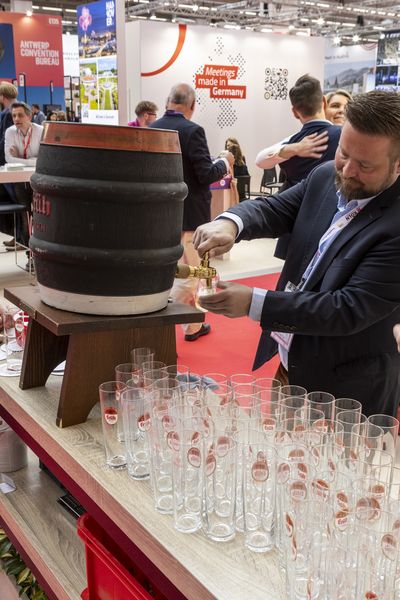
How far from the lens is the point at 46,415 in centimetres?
→ 171

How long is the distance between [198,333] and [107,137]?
13.0 feet

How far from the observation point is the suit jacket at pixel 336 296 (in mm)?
1863

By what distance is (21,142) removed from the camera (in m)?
7.64

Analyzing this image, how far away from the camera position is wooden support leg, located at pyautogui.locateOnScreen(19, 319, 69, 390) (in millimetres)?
1842

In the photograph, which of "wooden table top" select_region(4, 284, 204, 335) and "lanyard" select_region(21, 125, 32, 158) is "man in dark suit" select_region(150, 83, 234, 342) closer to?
"lanyard" select_region(21, 125, 32, 158)

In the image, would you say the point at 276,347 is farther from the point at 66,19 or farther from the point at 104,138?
the point at 66,19

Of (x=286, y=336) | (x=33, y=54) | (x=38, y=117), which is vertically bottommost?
(x=286, y=336)

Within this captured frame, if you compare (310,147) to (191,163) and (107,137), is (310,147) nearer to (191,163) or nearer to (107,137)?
(191,163)

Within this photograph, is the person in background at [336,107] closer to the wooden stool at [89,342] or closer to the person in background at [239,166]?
the wooden stool at [89,342]

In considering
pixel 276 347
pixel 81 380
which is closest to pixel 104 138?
pixel 81 380

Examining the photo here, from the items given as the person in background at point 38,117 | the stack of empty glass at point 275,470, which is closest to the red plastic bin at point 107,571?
the stack of empty glass at point 275,470

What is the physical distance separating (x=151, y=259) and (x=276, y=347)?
1.04 meters

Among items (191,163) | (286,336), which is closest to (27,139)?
(191,163)

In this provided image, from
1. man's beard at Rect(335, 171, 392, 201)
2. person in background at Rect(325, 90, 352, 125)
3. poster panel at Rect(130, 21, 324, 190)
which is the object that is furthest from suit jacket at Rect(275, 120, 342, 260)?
poster panel at Rect(130, 21, 324, 190)
